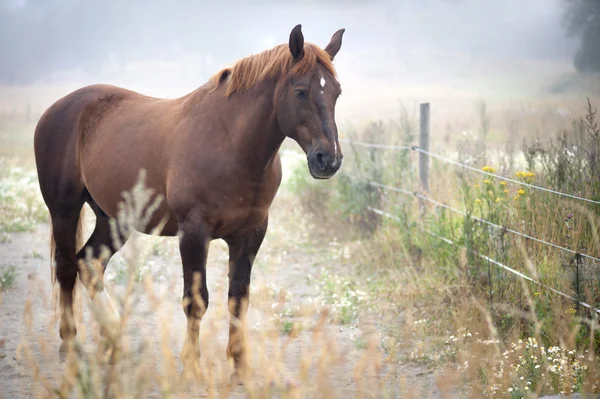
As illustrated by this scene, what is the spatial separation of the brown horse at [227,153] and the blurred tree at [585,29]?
86.7ft

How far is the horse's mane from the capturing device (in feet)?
12.5

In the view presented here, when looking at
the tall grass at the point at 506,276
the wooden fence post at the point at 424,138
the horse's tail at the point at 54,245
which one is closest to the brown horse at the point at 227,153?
the horse's tail at the point at 54,245

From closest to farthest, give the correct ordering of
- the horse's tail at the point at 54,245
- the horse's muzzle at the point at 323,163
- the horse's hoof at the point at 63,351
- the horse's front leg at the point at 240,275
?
the horse's muzzle at the point at 323,163 → the horse's front leg at the point at 240,275 → the horse's hoof at the point at 63,351 → the horse's tail at the point at 54,245

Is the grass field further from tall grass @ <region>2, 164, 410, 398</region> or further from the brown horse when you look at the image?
the brown horse

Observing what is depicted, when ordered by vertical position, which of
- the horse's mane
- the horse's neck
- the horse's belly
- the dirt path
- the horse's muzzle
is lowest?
the dirt path

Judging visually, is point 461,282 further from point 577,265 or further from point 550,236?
point 577,265

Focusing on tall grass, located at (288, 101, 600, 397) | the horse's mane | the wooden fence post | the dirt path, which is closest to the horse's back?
the dirt path

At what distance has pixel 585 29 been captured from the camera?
2855 centimetres

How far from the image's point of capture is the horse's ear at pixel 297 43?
370 centimetres

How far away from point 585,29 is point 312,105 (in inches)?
1128

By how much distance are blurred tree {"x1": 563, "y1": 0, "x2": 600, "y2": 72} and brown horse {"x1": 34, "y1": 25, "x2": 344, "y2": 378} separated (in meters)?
26.4

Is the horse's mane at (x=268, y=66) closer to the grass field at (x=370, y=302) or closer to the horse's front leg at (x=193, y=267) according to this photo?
the horse's front leg at (x=193, y=267)

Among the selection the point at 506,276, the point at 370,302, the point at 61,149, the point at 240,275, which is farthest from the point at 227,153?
the point at 370,302

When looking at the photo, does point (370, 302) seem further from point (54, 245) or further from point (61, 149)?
point (61, 149)
